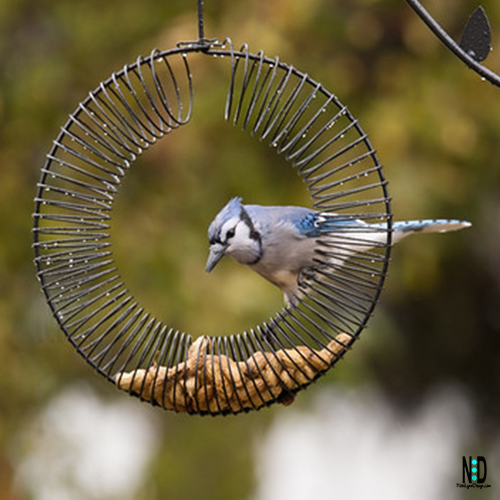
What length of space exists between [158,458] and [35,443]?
0.55m

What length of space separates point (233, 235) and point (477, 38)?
2.04ft

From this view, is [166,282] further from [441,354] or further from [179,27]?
[441,354]

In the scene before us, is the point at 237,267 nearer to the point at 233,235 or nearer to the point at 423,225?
the point at 423,225

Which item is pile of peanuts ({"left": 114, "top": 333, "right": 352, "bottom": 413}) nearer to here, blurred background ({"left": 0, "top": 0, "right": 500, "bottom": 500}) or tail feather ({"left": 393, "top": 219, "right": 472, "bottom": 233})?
tail feather ({"left": 393, "top": 219, "right": 472, "bottom": 233})

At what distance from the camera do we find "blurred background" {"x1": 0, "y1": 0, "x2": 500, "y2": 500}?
4457 mm

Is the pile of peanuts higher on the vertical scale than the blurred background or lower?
lower

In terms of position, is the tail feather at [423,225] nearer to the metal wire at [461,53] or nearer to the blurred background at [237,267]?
the metal wire at [461,53]

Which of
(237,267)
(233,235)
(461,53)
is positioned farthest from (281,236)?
(237,267)

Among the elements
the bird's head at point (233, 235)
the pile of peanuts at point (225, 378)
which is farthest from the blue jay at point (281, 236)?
the pile of peanuts at point (225, 378)

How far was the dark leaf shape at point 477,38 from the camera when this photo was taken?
2.19m

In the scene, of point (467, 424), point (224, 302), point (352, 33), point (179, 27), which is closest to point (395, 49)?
point (352, 33)

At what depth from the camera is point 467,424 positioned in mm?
5641

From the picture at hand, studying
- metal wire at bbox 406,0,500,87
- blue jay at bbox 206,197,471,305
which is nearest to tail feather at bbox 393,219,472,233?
blue jay at bbox 206,197,471,305

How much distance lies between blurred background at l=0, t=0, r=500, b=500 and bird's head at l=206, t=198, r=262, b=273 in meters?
1.77
